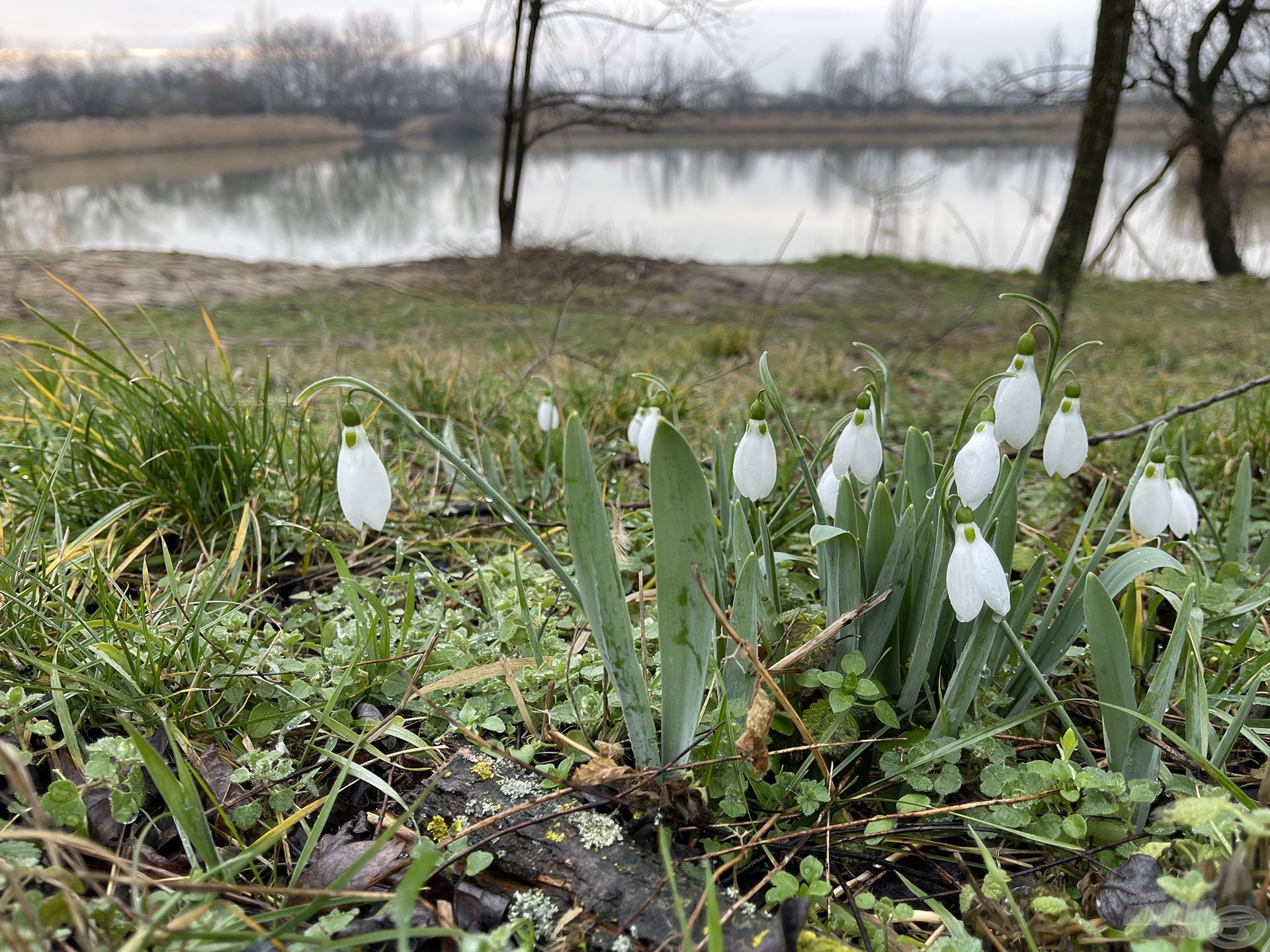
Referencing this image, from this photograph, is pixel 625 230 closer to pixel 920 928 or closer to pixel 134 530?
pixel 134 530

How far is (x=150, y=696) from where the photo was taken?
130cm

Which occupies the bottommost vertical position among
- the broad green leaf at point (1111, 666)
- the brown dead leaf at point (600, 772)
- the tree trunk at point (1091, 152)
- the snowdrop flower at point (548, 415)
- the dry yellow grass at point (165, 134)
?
the brown dead leaf at point (600, 772)

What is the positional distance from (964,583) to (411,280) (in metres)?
10.0

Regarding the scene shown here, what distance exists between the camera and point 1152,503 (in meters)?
1.34

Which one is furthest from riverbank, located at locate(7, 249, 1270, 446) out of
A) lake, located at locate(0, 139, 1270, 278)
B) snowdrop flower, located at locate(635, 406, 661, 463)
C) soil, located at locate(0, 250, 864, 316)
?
snowdrop flower, located at locate(635, 406, 661, 463)

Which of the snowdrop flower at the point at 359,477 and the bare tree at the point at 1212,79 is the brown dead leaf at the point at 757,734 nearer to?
the snowdrop flower at the point at 359,477

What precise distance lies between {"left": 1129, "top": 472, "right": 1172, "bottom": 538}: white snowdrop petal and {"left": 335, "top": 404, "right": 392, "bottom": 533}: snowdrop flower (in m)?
1.24

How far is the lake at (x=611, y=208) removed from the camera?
13.0 meters

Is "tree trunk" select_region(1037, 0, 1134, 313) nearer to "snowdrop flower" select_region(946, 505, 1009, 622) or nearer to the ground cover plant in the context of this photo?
the ground cover plant

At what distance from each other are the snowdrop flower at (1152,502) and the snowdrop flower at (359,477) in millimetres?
1245

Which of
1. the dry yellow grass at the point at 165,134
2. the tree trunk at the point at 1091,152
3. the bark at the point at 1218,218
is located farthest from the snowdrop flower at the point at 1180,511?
the dry yellow grass at the point at 165,134

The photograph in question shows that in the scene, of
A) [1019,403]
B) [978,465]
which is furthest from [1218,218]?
[978,465]

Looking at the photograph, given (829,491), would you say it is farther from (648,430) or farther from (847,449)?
(648,430)

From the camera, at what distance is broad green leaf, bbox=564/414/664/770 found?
108cm
